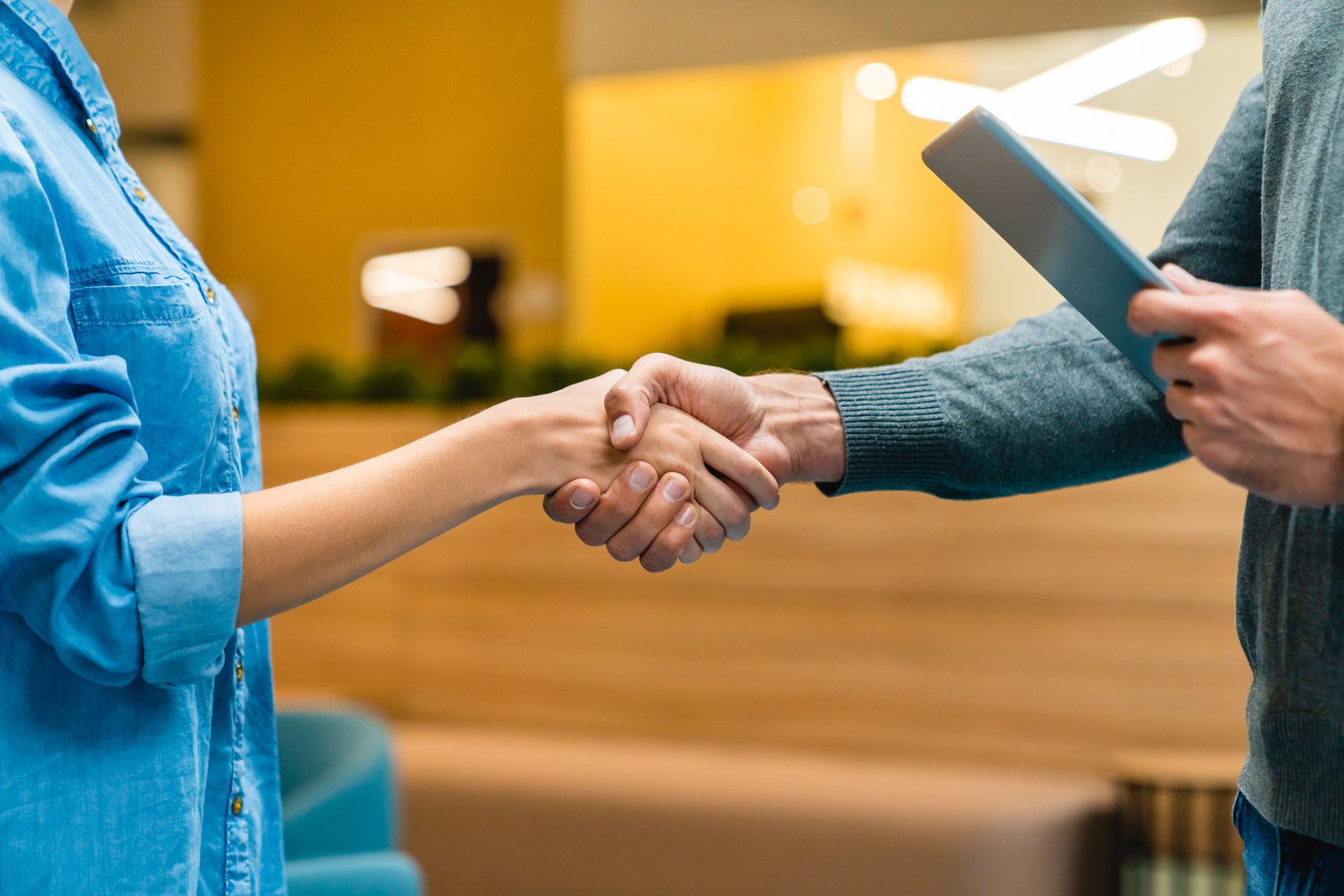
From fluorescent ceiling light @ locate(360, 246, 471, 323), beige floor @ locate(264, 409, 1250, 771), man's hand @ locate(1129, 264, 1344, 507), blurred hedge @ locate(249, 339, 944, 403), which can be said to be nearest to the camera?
man's hand @ locate(1129, 264, 1344, 507)

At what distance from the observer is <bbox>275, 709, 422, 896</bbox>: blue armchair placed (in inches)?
74.0

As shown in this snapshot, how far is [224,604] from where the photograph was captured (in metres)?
0.78

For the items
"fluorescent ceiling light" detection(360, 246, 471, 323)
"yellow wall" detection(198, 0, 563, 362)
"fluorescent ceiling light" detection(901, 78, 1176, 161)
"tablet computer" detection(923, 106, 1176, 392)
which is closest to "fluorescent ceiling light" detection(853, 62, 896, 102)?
"fluorescent ceiling light" detection(901, 78, 1176, 161)

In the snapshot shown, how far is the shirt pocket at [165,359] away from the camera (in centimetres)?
82

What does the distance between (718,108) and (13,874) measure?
293 inches

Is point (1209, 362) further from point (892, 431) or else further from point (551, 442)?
point (551, 442)

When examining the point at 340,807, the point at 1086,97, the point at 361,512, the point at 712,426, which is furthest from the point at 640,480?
the point at 1086,97

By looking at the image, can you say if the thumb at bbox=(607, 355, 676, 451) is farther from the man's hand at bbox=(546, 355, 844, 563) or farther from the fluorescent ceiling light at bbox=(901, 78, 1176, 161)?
the fluorescent ceiling light at bbox=(901, 78, 1176, 161)

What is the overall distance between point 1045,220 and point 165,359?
2.18 ft

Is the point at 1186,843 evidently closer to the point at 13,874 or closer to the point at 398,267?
the point at 13,874

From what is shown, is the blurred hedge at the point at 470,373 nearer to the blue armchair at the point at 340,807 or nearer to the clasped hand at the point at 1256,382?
the blue armchair at the point at 340,807

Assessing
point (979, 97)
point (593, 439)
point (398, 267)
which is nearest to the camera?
point (593, 439)

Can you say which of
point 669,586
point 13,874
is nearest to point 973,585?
point 669,586

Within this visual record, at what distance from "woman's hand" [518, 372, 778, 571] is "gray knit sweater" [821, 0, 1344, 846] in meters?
0.12
